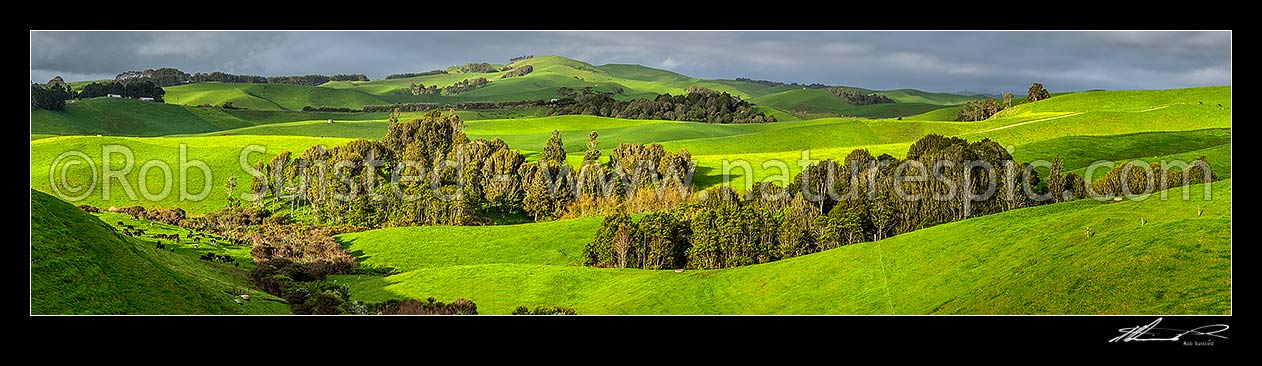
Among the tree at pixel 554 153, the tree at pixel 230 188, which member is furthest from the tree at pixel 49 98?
the tree at pixel 554 153

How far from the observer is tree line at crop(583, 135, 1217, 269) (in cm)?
3794

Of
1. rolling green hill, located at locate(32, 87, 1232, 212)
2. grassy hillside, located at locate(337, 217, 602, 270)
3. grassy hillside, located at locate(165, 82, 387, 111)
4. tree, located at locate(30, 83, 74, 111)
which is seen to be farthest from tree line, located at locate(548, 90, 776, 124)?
grassy hillside, located at locate(337, 217, 602, 270)

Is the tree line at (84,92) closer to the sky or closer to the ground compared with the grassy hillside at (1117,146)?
closer to the sky

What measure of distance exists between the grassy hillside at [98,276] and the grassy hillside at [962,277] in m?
9.19

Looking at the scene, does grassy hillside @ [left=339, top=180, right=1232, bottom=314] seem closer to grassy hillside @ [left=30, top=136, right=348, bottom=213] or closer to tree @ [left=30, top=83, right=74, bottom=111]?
grassy hillside @ [left=30, top=136, right=348, bottom=213]

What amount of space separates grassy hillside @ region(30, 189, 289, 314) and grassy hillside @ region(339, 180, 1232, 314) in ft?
30.1

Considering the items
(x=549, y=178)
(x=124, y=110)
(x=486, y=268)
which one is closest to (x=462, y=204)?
(x=549, y=178)

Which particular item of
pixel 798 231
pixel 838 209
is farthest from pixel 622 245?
pixel 838 209

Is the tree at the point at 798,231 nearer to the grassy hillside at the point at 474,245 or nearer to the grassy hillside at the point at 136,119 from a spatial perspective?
the grassy hillside at the point at 474,245

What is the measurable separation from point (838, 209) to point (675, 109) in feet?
328

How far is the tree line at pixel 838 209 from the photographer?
37938mm

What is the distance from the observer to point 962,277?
1057 inches
